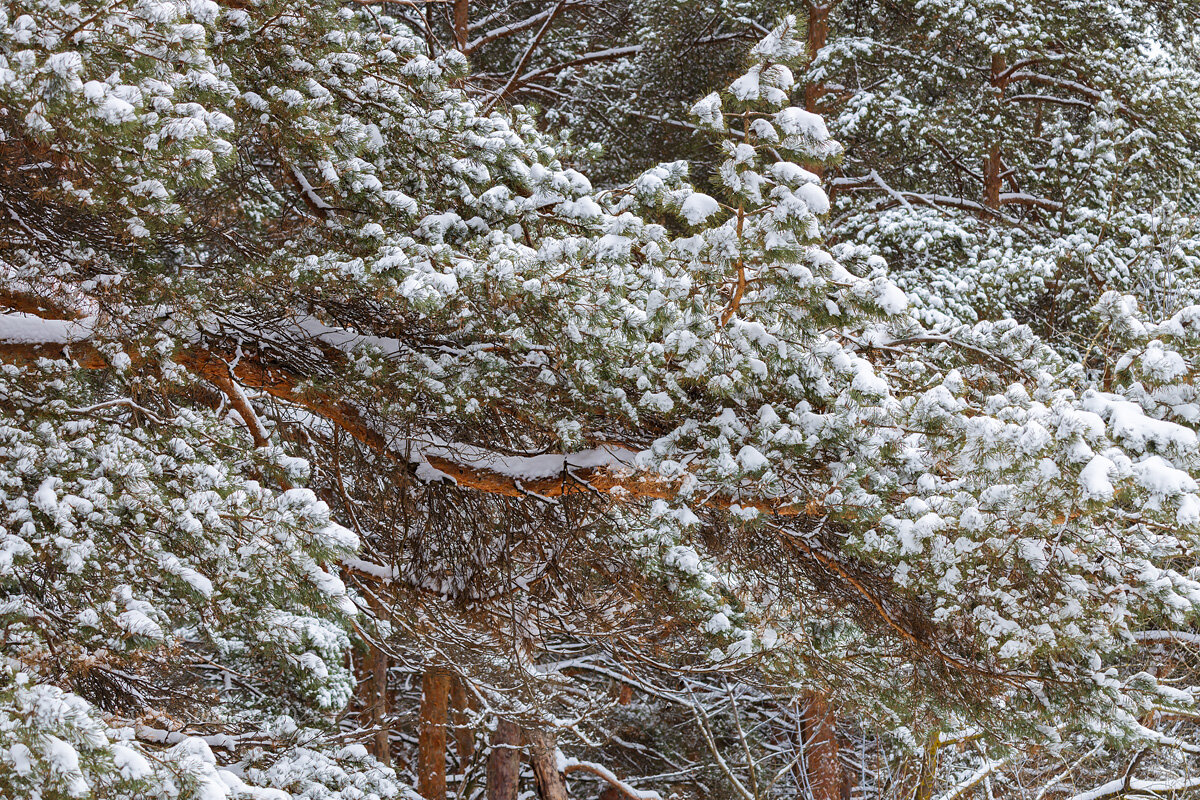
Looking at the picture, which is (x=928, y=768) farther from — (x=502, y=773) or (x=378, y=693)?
(x=378, y=693)

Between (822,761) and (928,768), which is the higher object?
(928,768)

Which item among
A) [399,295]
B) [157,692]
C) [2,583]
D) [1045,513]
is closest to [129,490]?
[2,583]

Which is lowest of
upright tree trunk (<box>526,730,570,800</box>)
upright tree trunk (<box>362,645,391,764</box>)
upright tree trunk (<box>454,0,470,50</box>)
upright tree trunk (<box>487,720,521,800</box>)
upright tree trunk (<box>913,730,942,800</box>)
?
upright tree trunk (<box>362,645,391,764</box>)

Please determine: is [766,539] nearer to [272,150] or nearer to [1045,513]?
[1045,513]

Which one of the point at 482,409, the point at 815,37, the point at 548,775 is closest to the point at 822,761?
the point at 548,775

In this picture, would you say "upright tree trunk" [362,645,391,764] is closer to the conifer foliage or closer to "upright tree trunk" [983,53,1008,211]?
the conifer foliage

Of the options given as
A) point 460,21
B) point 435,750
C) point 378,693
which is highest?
point 460,21

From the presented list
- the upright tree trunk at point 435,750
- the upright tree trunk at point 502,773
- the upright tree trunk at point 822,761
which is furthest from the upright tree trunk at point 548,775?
the upright tree trunk at point 822,761

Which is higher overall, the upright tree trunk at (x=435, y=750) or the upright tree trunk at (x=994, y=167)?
the upright tree trunk at (x=994, y=167)

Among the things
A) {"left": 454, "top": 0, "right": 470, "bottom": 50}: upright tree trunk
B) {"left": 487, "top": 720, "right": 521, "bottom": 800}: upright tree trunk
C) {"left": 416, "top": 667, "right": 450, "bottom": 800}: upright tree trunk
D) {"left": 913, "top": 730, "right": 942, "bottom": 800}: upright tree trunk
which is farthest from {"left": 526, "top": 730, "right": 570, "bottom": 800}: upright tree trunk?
{"left": 454, "top": 0, "right": 470, "bottom": 50}: upright tree trunk

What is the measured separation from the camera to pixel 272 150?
5.06m

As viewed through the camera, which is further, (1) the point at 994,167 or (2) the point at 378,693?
(2) the point at 378,693

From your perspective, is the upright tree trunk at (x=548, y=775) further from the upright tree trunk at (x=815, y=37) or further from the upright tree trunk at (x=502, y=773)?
the upright tree trunk at (x=815, y=37)

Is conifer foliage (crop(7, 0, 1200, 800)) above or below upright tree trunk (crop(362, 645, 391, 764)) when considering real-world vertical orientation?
above
